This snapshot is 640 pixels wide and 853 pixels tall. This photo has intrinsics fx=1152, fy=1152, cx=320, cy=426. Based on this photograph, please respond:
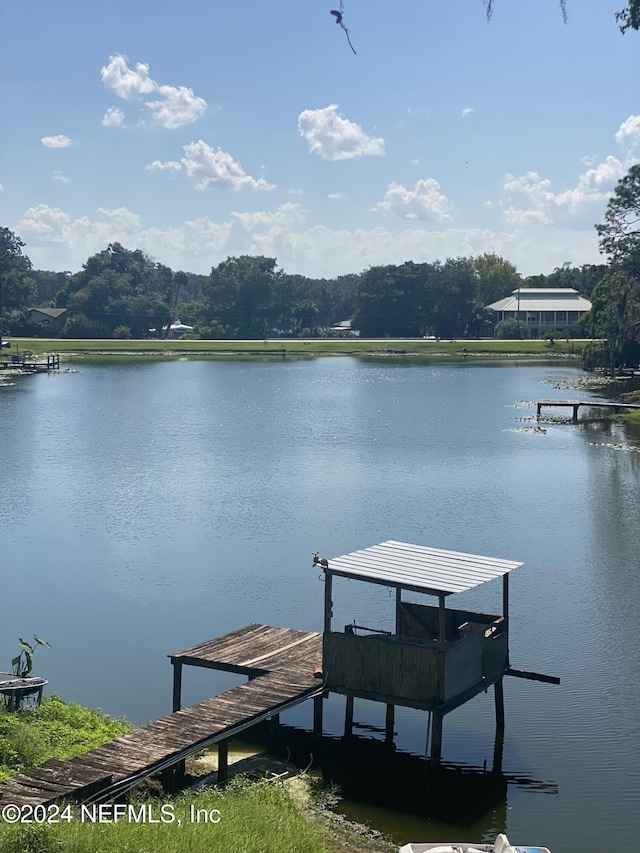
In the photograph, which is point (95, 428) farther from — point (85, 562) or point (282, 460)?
point (85, 562)

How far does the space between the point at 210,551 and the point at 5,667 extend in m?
12.4

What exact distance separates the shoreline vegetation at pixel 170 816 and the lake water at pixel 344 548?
4.41ft

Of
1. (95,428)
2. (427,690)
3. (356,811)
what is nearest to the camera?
(356,811)

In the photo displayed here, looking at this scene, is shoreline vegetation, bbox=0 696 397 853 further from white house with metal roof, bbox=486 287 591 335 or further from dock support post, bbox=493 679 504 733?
white house with metal roof, bbox=486 287 591 335

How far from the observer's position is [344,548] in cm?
3722

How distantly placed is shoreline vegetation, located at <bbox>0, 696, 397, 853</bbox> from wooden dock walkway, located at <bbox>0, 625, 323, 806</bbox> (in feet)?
1.73

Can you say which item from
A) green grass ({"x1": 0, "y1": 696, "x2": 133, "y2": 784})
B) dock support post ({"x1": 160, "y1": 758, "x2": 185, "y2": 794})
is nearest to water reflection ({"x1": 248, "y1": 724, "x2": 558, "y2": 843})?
dock support post ({"x1": 160, "y1": 758, "x2": 185, "y2": 794})

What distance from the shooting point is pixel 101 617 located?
3042cm

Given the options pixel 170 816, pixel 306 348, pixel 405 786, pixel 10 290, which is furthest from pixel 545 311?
pixel 170 816

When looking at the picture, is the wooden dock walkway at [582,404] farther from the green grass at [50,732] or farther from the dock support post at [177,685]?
the green grass at [50,732]

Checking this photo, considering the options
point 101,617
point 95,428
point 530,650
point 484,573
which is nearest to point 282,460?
point 95,428

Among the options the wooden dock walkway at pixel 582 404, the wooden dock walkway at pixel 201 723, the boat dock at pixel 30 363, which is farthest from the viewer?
the boat dock at pixel 30 363

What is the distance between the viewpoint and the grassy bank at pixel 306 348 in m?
164

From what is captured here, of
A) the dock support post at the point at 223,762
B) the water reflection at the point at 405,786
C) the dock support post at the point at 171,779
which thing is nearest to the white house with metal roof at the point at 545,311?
the water reflection at the point at 405,786
